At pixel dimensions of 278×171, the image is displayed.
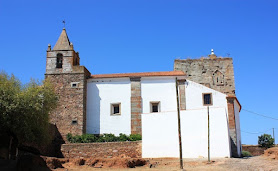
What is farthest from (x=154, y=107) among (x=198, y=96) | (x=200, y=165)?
(x=200, y=165)

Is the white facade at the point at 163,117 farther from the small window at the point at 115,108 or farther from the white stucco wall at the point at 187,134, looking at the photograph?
the small window at the point at 115,108

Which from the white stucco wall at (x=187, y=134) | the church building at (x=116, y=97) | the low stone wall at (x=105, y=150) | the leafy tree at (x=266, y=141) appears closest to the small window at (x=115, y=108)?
the church building at (x=116, y=97)

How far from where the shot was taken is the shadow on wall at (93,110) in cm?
3550

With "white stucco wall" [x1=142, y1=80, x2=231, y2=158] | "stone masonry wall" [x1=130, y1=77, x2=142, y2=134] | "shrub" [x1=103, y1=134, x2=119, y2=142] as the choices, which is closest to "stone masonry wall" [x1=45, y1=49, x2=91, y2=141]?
"shrub" [x1=103, y1=134, x2=119, y2=142]

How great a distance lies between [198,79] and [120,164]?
21.1 metres

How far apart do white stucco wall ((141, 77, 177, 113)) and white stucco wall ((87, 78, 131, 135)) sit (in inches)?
65.9

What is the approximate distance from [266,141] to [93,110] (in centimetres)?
2401

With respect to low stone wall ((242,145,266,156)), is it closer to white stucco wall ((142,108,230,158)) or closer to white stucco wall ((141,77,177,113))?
white stucco wall ((141,77,177,113))

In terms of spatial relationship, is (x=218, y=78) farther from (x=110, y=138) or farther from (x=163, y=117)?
(x=110, y=138)

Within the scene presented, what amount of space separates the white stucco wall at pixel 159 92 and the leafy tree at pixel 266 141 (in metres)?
17.2

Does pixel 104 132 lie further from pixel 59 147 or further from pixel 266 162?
pixel 266 162

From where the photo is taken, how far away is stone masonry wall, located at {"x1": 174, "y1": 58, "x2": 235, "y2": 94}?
44188 mm

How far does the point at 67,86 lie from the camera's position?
→ 118ft

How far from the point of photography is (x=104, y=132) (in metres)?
35.2
